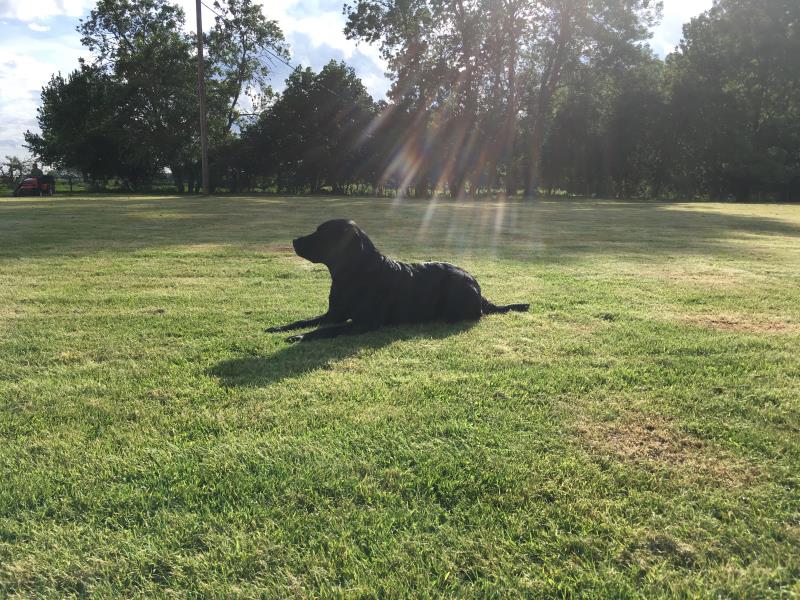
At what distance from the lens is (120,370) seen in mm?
3641

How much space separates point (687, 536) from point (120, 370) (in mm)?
3460

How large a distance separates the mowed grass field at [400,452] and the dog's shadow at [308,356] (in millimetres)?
26

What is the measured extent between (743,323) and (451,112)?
38.2 meters

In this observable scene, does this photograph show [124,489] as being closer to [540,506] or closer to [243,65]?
[540,506]

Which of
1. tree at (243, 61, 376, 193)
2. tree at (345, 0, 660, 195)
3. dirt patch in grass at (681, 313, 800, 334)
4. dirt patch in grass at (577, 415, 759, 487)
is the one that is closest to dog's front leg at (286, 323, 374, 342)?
dirt patch in grass at (577, 415, 759, 487)

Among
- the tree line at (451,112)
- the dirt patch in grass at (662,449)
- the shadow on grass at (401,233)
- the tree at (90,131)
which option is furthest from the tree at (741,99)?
the dirt patch in grass at (662,449)

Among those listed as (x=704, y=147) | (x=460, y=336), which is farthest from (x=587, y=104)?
(x=460, y=336)

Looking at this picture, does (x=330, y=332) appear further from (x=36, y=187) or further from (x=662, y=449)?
(x=36, y=187)

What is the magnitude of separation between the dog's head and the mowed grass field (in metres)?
0.71

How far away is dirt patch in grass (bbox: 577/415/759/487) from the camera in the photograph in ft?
7.81

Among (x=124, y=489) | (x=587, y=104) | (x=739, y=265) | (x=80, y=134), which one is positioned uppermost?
(x=587, y=104)

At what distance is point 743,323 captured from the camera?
493 centimetres

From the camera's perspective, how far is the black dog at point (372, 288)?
14.8 ft

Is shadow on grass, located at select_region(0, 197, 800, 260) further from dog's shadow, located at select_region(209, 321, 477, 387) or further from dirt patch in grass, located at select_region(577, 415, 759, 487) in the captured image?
dirt patch in grass, located at select_region(577, 415, 759, 487)
